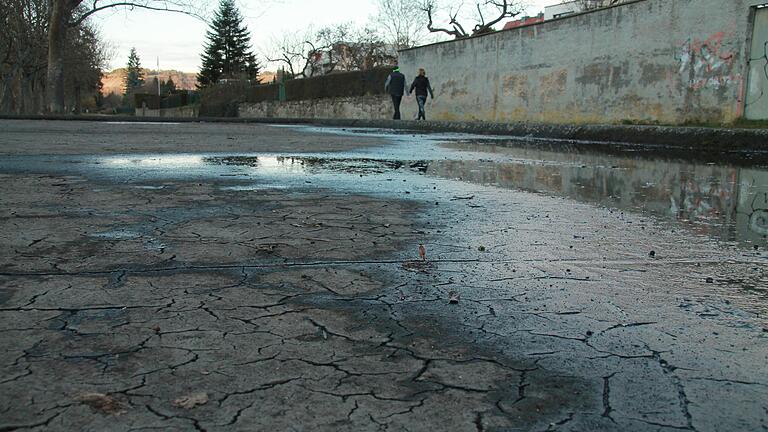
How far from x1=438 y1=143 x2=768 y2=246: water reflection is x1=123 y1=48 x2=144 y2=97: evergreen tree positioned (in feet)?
377

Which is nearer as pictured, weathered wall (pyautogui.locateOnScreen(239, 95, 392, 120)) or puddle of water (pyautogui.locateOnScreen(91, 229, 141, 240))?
puddle of water (pyautogui.locateOnScreen(91, 229, 141, 240))

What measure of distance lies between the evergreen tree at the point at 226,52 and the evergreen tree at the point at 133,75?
5192 centimetres

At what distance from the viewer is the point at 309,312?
2156 millimetres

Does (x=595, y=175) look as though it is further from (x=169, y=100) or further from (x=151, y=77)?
(x=151, y=77)

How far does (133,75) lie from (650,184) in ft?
422

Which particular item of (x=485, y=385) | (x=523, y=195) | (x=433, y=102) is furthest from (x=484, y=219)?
(x=433, y=102)

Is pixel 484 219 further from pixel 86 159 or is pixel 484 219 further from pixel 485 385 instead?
pixel 86 159

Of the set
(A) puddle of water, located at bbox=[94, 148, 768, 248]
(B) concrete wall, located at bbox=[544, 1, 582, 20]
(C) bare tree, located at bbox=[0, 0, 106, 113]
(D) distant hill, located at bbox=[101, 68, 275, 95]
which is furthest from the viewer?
(D) distant hill, located at bbox=[101, 68, 275, 95]

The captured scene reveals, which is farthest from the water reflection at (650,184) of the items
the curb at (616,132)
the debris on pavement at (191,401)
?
the debris on pavement at (191,401)

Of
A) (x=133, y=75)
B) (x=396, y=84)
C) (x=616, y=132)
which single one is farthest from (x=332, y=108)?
(x=133, y=75)

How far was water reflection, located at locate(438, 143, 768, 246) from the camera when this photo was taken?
4.10m

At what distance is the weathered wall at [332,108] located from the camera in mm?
30984

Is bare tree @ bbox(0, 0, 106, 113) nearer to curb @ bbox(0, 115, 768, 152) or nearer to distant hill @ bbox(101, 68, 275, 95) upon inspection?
curb @ bbox(0, 115, 768, 152)

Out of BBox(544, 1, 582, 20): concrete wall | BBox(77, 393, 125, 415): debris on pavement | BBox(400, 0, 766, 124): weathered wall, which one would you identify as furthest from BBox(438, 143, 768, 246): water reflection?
BBox(544, 1, 582, 20): concrete wall
